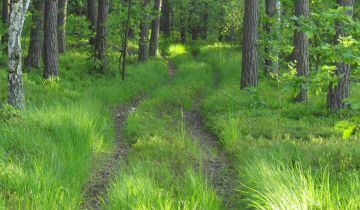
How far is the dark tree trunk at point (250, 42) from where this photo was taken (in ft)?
40.7

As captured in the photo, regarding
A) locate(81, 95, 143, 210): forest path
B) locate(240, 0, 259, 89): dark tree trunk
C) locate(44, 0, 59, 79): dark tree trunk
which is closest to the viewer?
locate(81, 95, 143, 210): forest path

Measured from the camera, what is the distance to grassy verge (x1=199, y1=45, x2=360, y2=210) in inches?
166

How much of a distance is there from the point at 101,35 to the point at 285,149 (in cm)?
997

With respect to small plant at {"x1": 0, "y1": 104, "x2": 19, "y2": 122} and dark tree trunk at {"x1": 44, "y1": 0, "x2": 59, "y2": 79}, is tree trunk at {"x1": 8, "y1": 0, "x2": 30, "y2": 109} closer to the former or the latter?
small plant at {"x1": 0, "y1": 104, "x2": 19, "y2": 122}

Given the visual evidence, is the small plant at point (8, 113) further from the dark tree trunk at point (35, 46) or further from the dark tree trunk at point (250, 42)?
the dark tree trunk at point (250, 42)

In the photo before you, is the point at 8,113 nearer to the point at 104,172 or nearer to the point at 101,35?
the point at 104,172

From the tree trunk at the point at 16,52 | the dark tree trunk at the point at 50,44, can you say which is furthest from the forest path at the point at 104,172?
the dark tree trunk at the point at 50,44

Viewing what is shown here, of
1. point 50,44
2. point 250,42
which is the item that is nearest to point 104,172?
point 250,42

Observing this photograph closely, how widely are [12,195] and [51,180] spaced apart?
0.47 m

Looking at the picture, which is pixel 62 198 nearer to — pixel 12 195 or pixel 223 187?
pixel 12 195

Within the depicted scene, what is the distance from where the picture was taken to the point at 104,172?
6.70 m

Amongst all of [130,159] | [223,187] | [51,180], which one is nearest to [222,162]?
[223,187]

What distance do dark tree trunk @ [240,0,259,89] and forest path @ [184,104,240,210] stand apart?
2.90m

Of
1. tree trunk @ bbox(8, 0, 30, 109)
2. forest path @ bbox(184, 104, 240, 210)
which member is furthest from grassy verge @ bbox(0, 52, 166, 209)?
forest path @ bbox(184, 104, 240, 210)
